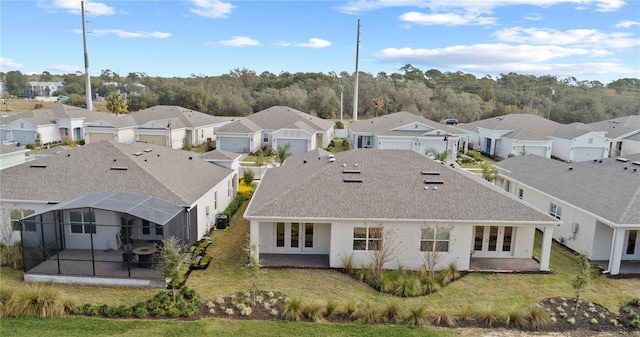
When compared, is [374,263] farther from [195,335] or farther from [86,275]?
[86,275]

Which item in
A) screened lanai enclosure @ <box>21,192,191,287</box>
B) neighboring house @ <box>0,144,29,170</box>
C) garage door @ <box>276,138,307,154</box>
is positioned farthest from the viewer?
garage door @ <box>276,138,307,154</box>

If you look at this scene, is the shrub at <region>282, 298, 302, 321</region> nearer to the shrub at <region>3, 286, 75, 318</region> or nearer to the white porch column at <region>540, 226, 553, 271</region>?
the shrub at <region>3, 286, 75, 318</region>

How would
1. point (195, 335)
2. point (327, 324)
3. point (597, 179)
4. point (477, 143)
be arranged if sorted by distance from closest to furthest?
point (195, 335), point (327, 324), point (597, 179), point (477, 143)

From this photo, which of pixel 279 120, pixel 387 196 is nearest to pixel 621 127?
pixel 279 120

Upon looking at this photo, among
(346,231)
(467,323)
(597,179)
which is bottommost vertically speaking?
(467,323)

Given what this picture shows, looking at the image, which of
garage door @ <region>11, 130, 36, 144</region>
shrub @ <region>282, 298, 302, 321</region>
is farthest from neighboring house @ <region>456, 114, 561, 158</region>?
garage door @ <region>11, 130, 36, 144</region>

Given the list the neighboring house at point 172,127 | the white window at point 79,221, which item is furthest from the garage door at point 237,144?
the white window at point 79,221

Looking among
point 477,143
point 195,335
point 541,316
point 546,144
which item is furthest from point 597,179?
point 477,143
